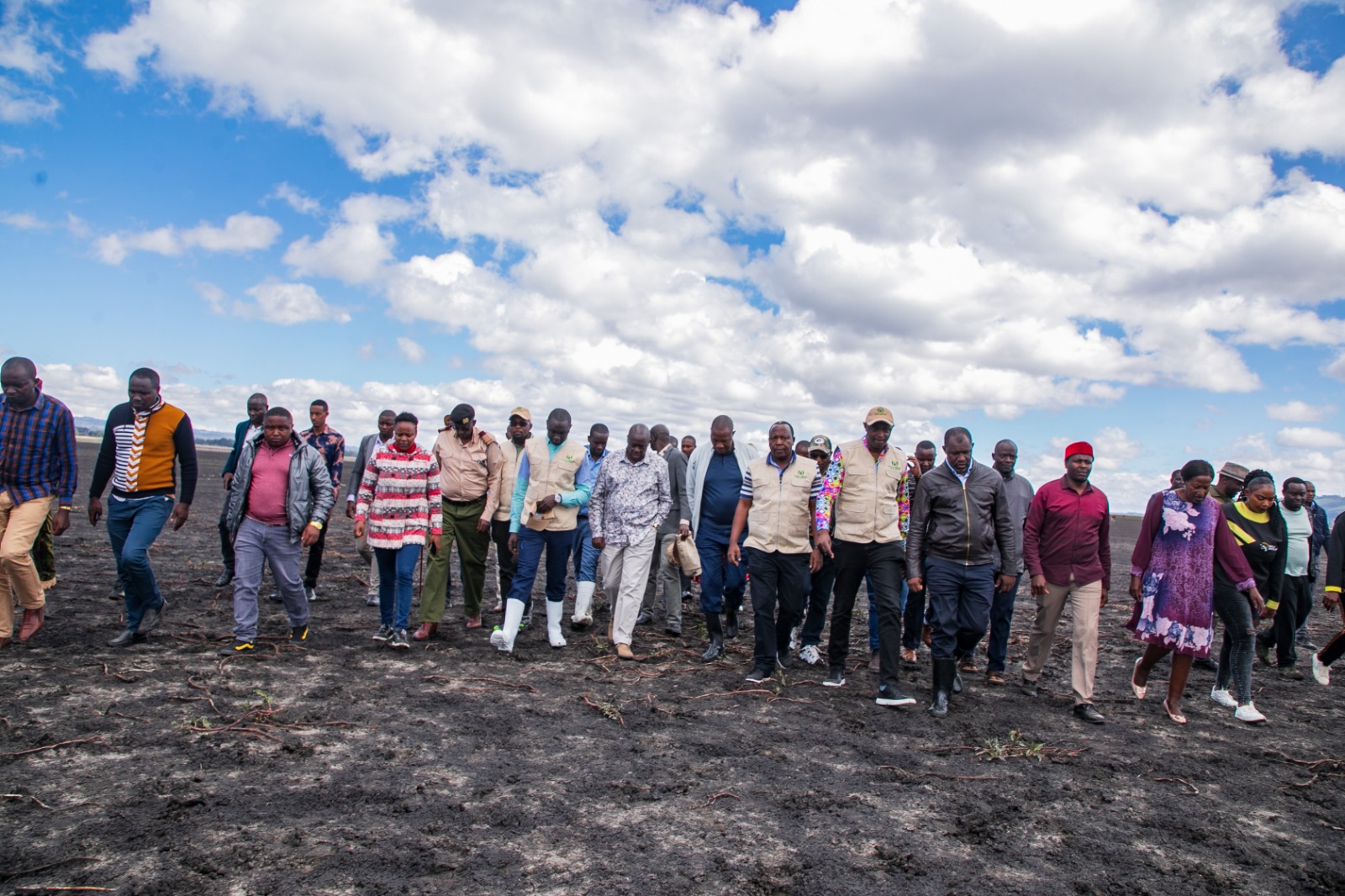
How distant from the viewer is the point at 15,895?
9.61ft

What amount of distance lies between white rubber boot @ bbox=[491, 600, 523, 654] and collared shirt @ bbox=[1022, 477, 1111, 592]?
15.1 ft

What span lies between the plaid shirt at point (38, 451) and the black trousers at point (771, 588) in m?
5.91

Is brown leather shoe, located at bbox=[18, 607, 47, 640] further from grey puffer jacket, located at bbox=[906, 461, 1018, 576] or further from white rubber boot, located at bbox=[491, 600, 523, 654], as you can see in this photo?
grey puffer jacket, located at bbox=[906, 461, 1018, 576]

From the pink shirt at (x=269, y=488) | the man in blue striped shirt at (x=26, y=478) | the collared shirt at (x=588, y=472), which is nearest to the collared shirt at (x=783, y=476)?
the collared shirt at (x=588, y=472)

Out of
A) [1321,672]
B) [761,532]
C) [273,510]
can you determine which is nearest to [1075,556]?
[761,532]

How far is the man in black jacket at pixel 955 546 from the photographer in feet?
20.2

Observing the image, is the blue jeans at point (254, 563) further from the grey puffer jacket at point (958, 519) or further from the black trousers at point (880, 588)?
the grey puffer jacket at point (958, 519)

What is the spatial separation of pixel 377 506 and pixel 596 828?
4252 millimetres

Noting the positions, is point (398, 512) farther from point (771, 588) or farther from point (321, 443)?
point (771, 588)

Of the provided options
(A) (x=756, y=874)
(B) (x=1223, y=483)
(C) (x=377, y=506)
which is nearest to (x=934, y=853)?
(A) (x=756, y=874)

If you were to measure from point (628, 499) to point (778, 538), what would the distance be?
5.14 ft

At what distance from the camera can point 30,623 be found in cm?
666

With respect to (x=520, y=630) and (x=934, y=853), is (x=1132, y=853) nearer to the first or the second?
(x=934, y=853)

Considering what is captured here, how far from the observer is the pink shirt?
22.0 feet
